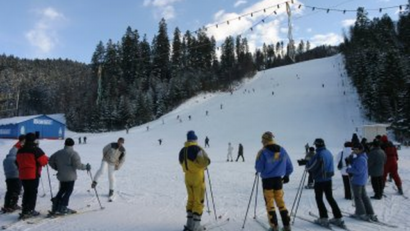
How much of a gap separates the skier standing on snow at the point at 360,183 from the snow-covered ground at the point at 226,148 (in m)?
0.33

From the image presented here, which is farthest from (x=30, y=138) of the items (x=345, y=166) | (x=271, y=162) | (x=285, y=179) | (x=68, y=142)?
(x=345, y=166)

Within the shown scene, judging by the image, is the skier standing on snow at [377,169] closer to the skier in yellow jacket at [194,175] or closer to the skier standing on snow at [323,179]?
the skier standing on snow at [323,179]

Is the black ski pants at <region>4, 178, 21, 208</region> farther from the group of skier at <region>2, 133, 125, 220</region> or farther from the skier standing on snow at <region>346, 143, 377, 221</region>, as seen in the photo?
the skier standing on snow at <region>346, 143, 377, 221</region>

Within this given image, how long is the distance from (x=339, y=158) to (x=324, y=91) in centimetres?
5099

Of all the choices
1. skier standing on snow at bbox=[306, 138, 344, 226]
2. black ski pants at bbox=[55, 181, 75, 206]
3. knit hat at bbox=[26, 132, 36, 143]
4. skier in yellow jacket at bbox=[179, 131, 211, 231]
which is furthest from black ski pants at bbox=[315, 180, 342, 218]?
knit hat at bbox=[26, 132, 36, 143]

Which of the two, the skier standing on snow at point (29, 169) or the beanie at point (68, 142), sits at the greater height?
the beanie at point (68, 142)

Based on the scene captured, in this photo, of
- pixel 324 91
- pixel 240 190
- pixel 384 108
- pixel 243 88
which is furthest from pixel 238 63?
pixel 240 190

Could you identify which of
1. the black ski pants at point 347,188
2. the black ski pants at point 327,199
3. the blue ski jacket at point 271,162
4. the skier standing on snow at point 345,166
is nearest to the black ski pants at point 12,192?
the blue ski jacket at point 271,162

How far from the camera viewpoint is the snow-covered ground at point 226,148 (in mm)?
7504

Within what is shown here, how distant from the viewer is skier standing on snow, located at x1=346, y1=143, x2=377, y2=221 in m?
7.38

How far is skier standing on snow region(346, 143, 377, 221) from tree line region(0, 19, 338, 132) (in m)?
45.0

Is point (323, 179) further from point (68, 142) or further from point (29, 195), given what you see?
point (29, 195)

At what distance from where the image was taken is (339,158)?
1029cm

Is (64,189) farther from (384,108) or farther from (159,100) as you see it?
(159,100)
